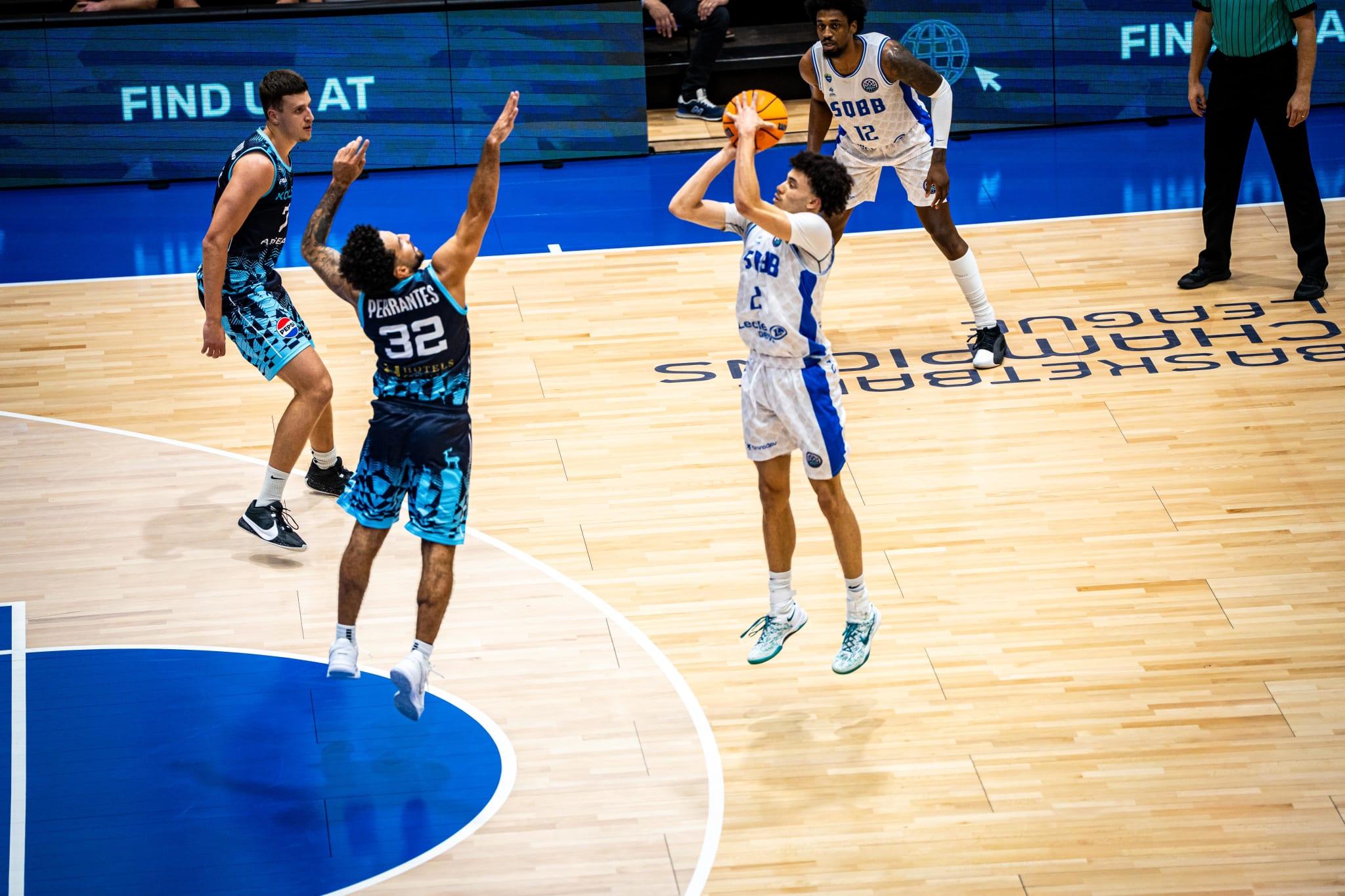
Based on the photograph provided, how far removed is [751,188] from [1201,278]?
16.7ft

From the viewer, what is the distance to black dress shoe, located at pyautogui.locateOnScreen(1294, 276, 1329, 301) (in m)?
9.02

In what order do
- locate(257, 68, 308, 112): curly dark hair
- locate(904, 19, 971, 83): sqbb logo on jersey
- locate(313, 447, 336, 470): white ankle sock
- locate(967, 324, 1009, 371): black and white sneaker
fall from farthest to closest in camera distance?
1. locate(904, 19, 971, 83): sqbb logo on jersey
2. locate(967, 324, 1009, 371): black and white sneaker
3. locate(313, 447, 336, 470): white ankle sock
4. locate(257, 68, 308, 112): curly dark hair

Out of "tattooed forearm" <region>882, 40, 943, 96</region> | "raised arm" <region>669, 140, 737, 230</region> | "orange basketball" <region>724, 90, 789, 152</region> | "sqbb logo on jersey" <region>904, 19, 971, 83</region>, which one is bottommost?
"sqbb logo on jersey" <region>904, 19, 971, 83</region>

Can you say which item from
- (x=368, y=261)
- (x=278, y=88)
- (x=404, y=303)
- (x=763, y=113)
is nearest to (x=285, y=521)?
(x=278, y=88)

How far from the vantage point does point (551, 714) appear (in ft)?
18.8

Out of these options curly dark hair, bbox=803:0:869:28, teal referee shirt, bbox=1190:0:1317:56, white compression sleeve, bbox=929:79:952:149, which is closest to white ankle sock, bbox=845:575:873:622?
white compression sleeve, bbox=929:79:952:149

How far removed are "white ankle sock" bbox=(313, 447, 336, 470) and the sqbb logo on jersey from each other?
6346 millimetres

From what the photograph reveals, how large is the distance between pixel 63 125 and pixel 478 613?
7.01 meters

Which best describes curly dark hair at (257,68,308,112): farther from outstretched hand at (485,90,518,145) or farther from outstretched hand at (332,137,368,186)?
outstretched hand at (485,90,518,145)

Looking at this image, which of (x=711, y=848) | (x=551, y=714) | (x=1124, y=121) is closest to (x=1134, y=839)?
(x=711, y=848)

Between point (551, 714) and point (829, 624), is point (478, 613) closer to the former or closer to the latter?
point (551, 714)

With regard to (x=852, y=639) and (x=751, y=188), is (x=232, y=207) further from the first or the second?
(x=852, y=639)

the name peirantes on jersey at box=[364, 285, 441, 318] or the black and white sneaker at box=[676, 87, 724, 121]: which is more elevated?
the name peirantes on jersey at box=[364, 285, 441, 318]

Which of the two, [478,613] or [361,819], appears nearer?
[361,819]
